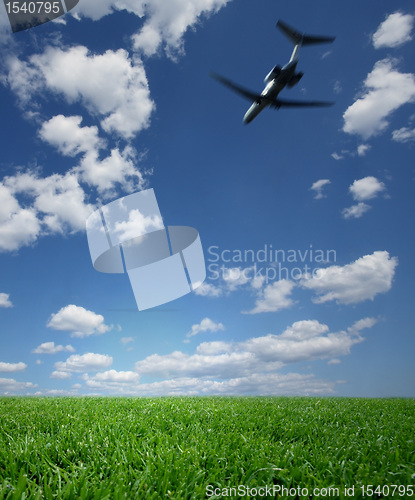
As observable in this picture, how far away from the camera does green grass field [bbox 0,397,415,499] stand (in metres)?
3.06

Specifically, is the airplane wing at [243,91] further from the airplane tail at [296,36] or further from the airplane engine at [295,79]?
the airplane tail at [296,36]

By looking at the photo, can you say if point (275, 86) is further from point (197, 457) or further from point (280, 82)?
point (197, 457)

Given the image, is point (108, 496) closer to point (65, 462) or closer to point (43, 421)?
point (65, 462)

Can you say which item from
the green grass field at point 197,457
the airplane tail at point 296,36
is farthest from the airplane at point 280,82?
the green grass field at point 197,457

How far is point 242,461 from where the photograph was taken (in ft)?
12.0

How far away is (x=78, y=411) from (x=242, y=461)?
3989 mm

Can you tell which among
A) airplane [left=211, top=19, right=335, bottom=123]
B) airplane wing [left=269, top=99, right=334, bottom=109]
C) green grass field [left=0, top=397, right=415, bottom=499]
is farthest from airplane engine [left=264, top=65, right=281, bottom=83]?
green grass field [left=0, top=397, right=415, bottom=499]

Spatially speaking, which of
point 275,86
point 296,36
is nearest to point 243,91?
point 275,86

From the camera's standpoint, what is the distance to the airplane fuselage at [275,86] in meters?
21.2

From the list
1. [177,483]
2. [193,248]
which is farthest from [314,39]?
[177,483]

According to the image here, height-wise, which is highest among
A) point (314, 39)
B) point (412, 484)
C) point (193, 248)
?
point (314, 39)

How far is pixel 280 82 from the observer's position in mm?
21500

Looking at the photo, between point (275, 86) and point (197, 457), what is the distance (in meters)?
22.1

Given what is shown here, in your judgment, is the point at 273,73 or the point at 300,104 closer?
the point at 273,73
